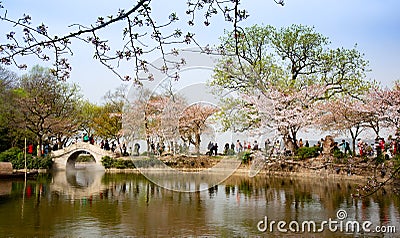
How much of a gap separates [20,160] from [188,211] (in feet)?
58.0

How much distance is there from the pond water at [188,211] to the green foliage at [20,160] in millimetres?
9147

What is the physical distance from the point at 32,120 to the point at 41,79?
399cm

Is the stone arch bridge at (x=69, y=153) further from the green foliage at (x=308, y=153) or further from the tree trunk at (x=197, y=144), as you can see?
the green foliage at (x=308, y=153)

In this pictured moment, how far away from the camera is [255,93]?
78.0 feet

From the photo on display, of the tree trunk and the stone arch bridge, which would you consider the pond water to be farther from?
the stone arch bridge

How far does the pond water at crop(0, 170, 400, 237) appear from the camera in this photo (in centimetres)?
909

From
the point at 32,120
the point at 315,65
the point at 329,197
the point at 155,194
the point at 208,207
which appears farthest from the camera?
the point at 32,120

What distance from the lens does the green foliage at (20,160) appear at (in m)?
26.1

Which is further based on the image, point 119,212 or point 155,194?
point 155,194

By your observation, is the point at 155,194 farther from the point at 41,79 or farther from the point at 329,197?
the point at 41,79

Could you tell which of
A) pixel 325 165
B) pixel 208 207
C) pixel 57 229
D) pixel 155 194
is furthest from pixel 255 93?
pixel 57 229

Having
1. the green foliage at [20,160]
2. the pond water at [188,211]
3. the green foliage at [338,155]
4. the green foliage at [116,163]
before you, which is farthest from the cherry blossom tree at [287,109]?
the green foliage at [20,160]

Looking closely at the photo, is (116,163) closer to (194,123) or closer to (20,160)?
(20,160)

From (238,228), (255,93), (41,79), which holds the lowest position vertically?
(238,228)
